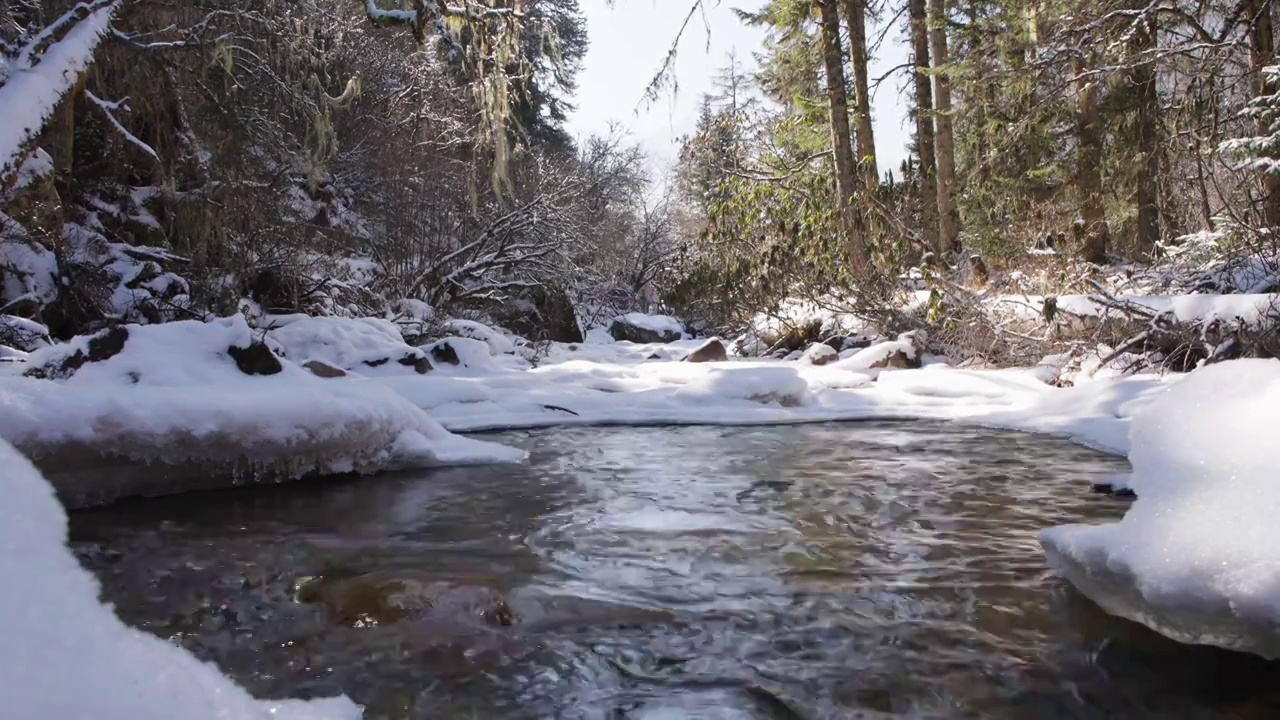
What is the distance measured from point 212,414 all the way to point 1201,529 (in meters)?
3.93

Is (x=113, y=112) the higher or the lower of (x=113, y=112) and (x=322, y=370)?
the higher

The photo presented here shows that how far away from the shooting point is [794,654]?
2.24 meters

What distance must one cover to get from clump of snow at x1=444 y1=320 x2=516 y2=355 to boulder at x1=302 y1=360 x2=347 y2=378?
4.05m

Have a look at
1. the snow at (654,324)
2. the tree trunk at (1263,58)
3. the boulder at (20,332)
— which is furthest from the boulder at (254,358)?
the snow at (654,324)

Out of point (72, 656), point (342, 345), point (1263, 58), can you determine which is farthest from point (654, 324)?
point (72, 656)

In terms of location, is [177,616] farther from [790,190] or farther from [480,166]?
[480,166]

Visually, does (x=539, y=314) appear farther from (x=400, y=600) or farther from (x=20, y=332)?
(x=400, y=600)

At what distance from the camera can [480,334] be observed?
11438mm

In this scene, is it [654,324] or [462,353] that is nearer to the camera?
[462,353]

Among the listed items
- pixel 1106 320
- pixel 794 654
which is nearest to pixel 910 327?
pixel 1106 320

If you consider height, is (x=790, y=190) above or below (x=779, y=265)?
above

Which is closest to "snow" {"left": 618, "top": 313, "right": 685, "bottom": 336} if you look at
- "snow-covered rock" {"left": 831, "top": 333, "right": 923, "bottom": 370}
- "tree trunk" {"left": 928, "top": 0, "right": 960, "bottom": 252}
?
"tree trunk" {"left": 928, "top": 0, "right": 960, "bottom": 252}

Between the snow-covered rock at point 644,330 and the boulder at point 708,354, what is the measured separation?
5.39m

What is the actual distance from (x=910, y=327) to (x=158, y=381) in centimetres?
843
